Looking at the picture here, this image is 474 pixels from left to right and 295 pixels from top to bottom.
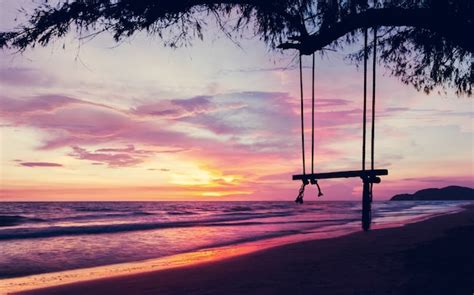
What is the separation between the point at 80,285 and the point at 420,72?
7.28m

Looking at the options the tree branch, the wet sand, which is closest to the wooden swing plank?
the wet sand

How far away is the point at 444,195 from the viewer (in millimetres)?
195750

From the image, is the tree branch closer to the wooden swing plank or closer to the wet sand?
the wooden swing plank

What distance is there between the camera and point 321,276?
825 centimetres

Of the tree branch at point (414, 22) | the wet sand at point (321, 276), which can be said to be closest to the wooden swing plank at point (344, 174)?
the wet sand at point (321, 276)

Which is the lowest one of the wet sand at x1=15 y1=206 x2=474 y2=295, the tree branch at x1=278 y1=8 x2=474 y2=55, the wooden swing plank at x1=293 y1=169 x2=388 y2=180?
the wet sand at x1=15 y1=206 x2=474 y2=295

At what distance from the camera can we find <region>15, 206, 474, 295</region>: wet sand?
273 inches

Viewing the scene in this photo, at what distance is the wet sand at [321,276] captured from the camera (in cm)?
693

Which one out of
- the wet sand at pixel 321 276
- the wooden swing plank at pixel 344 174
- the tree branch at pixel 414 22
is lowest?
the wet sand at pixel 321 276

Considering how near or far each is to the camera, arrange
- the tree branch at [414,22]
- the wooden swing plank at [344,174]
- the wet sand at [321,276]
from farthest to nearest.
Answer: the wooden swing plank at [344,174], the wet sand at [321,276], the tree branch at [414,22]

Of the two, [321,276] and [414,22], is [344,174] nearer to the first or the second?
[321,276]

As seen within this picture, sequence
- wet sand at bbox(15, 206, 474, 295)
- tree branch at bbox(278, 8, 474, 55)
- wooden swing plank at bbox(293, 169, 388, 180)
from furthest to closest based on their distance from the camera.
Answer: wooden swing plank at bbox(293, 169, 388, 180), wet sand at bbox(15, 206, 474, 295), tree branch at bbox(278, 8, 474, 55)

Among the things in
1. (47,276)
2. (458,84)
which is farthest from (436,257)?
(47,276)

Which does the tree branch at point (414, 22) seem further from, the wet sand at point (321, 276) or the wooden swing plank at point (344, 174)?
the wet sand at point (321, 276)
